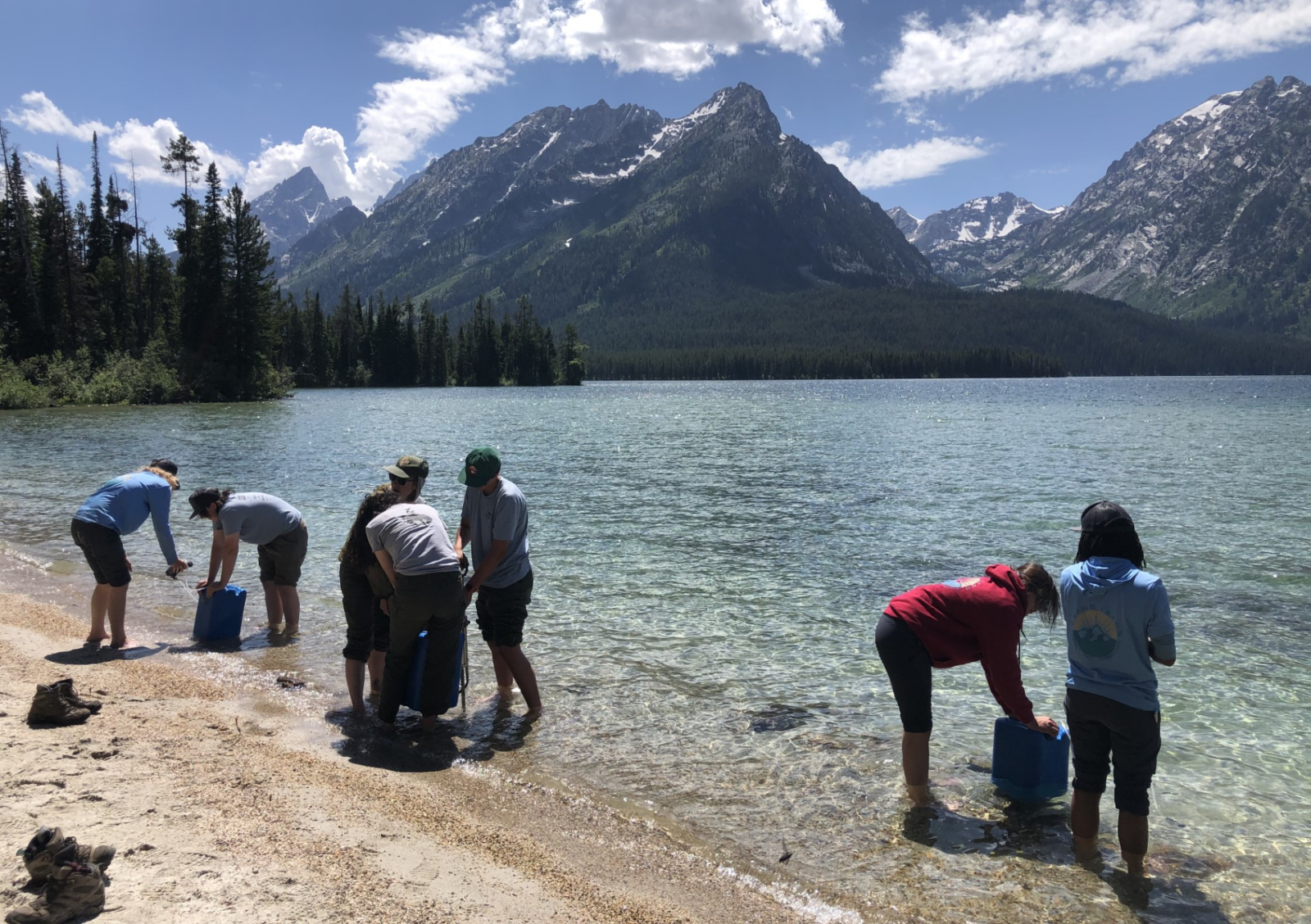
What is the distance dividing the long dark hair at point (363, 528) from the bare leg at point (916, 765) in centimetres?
520

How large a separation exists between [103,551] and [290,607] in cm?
256

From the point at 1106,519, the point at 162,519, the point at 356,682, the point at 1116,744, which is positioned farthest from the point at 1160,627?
the point at 162,519

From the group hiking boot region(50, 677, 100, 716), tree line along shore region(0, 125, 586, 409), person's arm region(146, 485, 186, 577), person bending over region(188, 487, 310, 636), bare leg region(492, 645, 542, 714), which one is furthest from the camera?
tree line along shore region(0, 125, 586, 409)

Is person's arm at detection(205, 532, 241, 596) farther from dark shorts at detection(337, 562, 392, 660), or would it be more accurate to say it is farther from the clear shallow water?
dark shorts at detection(337, 562, 392, 660)

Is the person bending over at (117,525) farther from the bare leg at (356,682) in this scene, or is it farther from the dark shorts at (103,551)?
the bare leg at (356,682)

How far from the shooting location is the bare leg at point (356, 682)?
8.95m

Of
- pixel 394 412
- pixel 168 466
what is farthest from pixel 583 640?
pixel 394 412

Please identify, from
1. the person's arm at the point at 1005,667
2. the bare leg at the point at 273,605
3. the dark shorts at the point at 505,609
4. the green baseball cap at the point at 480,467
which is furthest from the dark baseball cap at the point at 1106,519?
the bare leg at the point at 273,605

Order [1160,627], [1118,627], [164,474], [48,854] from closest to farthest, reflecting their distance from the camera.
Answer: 1. [48,854]
2. [1160,627]
3. [1118,627]
4. [164,474]

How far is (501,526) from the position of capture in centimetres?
819

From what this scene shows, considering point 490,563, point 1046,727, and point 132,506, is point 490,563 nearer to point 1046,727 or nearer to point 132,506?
→ point 1046,727

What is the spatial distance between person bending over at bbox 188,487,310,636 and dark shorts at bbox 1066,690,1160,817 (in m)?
9.38

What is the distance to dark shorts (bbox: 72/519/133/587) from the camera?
33.5 feet

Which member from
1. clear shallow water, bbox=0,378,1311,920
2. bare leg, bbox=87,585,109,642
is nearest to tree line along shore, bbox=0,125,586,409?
clear shallow water, bbox=0,378,1311,920
